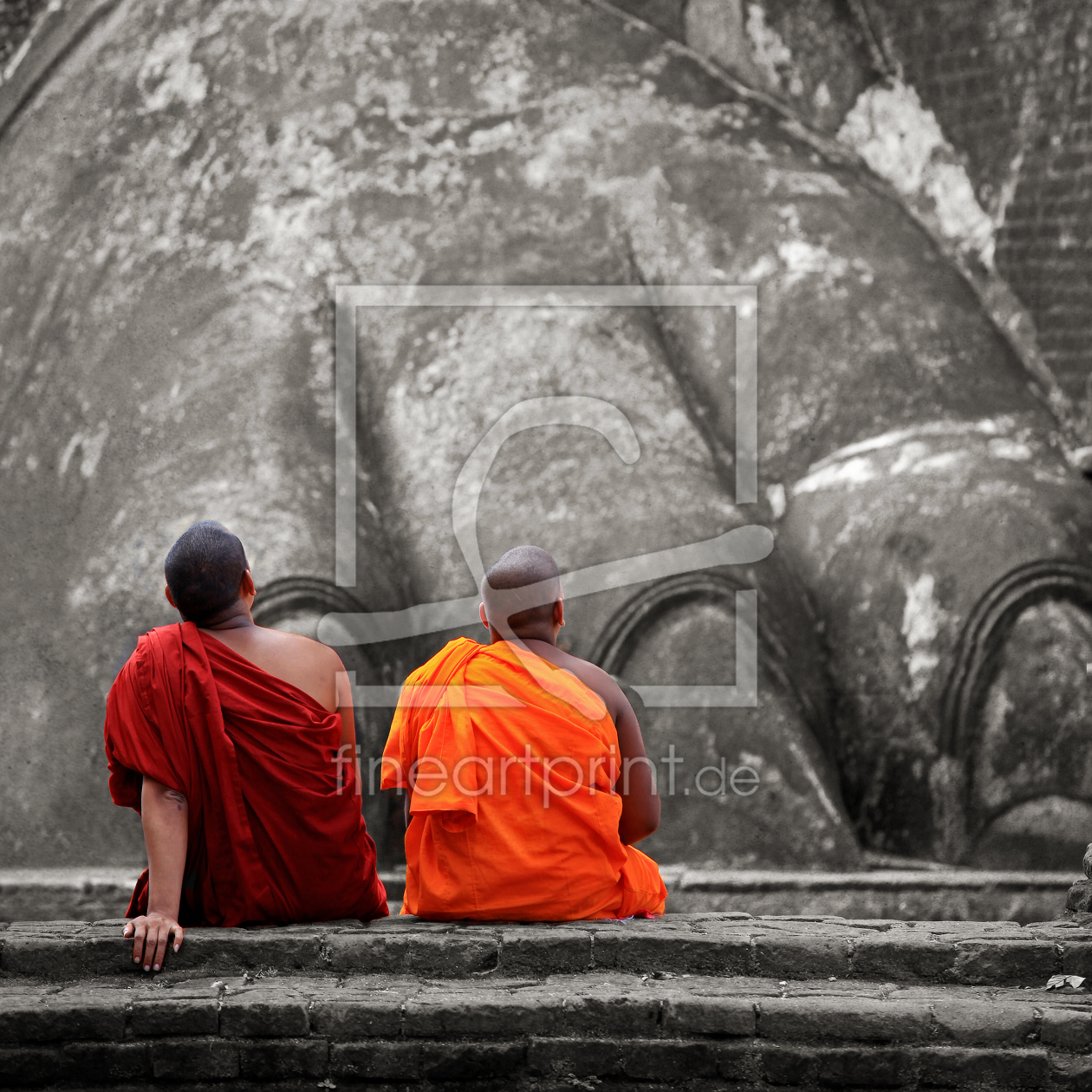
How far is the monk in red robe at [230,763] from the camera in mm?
2680

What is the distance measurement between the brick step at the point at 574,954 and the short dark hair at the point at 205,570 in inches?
25.8

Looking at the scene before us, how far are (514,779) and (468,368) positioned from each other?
270 cm

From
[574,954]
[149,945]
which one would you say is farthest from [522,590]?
[149,945]

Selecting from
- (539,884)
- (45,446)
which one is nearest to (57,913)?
(45,446)

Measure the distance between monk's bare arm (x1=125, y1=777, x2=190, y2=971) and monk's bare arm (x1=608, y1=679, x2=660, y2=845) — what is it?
94 cm

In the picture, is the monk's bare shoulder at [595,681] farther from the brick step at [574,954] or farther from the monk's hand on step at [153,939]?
the monk's hand on step at [153,939]

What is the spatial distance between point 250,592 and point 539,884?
2.88 ft

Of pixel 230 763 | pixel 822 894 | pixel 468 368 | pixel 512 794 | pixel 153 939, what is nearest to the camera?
pixel 153 939

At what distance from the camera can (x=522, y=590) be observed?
2.97 meters

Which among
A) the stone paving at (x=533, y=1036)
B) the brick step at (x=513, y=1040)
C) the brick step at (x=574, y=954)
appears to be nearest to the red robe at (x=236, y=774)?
the brick step at (x=574, y=954)

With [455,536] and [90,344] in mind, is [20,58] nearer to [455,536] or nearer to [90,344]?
[90,344]

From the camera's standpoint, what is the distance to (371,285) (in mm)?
5375

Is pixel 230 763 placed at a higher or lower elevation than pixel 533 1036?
higher

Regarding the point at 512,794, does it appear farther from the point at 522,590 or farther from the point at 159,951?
the point at 159,951
